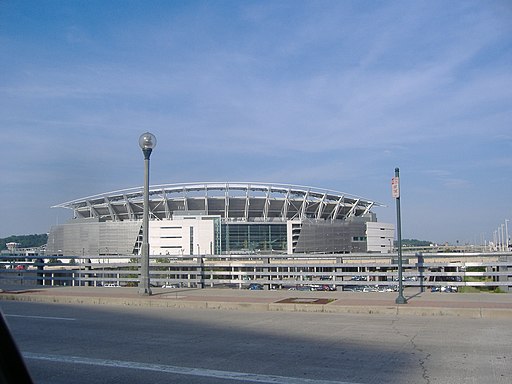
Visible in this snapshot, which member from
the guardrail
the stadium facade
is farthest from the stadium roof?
the guardrail

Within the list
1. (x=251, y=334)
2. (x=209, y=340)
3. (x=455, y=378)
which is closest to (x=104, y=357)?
(x=209, y=340)

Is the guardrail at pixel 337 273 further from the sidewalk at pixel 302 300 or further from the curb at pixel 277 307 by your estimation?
the curb at pixel 277 307

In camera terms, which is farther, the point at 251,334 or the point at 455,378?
the point at 251,334

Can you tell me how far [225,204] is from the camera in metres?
104

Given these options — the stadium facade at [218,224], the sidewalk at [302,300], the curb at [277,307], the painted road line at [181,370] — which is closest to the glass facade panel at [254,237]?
the stadium facade at [218,224]

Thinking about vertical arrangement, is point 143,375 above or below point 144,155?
below

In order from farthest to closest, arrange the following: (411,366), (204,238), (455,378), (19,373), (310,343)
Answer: (204,238), (310,343), (411,366), (455,378), (19,373)

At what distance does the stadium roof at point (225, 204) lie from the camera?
104 m

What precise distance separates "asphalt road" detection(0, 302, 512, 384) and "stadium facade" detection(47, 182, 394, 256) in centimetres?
8397

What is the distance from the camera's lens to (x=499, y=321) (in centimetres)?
1211

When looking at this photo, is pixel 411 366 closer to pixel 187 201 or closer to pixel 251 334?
pixel 251 334

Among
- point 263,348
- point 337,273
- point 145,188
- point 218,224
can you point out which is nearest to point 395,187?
point 337,273

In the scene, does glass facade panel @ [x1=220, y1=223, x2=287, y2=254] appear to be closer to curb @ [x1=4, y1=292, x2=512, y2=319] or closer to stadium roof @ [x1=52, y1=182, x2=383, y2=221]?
stadium roof @ [x1=52, y1=182, x2=383, y2=221]

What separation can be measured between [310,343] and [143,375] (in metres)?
3.41
